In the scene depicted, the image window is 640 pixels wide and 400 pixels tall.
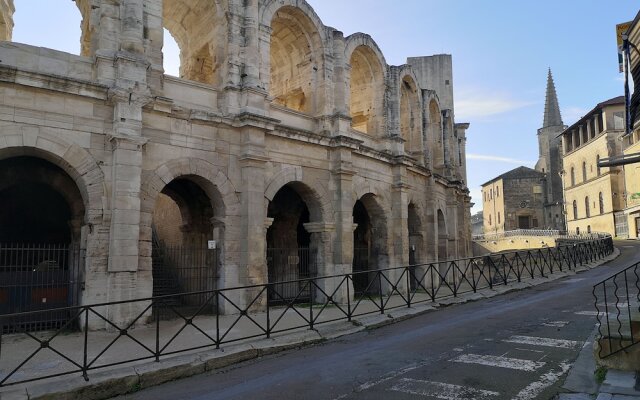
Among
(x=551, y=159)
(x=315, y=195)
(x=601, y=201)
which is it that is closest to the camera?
(x=315, y=195)

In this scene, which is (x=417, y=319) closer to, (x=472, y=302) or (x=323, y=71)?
(x=472, y=302)

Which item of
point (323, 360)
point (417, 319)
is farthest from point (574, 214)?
point (323, 360)

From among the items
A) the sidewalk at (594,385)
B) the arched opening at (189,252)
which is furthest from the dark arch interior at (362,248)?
the sidewalk at (594,385)

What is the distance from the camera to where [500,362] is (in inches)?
239

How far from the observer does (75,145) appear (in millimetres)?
9242

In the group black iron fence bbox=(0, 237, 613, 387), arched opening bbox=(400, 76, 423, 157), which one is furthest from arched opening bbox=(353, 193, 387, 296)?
arched opening bbox=(400, 76, 423, 157)

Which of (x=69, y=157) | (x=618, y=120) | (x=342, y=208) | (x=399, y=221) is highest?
(x=618, y=120)

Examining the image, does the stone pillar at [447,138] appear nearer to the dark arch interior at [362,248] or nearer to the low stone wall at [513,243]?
the dark arch interior at [362,248]

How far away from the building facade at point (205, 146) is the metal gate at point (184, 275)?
0.12 metres

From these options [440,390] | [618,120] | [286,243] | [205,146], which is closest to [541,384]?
[440,390]

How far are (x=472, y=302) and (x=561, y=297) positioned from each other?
2.13 m

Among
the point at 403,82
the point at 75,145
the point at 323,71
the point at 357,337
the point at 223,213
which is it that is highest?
the point at 403,82

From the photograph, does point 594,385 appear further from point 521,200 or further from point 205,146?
point 521,200

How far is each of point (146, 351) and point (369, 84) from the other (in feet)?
41.7
